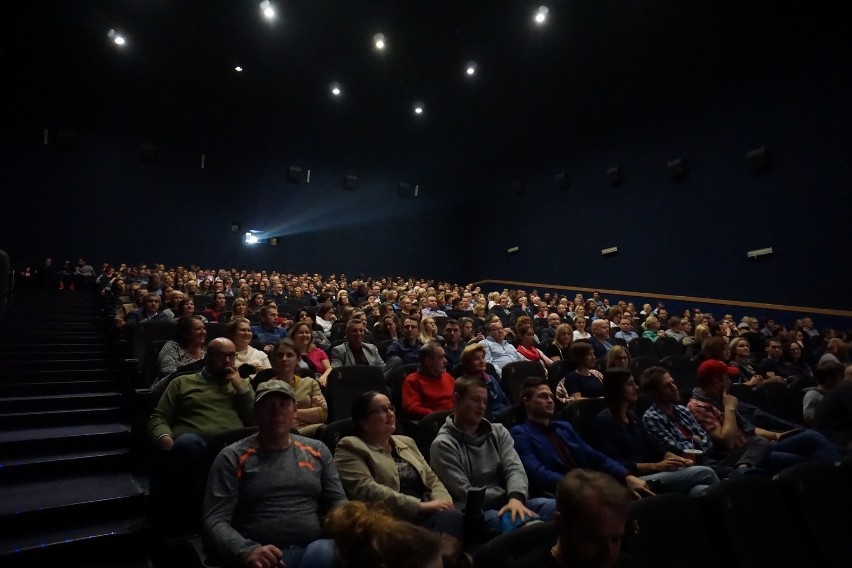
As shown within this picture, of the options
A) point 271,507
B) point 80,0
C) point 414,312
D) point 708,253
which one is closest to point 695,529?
point 271,507

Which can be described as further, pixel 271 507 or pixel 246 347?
pixel 246 347

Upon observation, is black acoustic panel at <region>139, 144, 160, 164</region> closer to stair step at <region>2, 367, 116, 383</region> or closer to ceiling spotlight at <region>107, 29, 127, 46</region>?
ceiling spotlight at <region>107, 29, 127, 46</region>

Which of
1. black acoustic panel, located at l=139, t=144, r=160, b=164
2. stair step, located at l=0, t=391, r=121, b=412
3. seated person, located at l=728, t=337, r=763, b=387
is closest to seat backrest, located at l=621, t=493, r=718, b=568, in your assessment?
seated person, located at l=728, t=337, r=763, b=387

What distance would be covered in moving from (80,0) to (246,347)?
7.46 metres

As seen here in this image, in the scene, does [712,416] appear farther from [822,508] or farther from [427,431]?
[427,431]

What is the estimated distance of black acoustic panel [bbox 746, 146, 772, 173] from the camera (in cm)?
714

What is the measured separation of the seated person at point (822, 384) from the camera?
9.93 feet

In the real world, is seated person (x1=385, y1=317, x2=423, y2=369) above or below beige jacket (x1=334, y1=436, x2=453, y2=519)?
above

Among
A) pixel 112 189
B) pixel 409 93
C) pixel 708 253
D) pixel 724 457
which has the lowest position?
pixel 724 457

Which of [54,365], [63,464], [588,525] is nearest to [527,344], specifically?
[588,525]

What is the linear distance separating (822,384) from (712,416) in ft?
3.69

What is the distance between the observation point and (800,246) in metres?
6.82

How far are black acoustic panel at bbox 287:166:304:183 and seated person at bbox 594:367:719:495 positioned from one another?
1049 centimetres

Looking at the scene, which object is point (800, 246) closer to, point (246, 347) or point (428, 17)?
point (428, 17)
